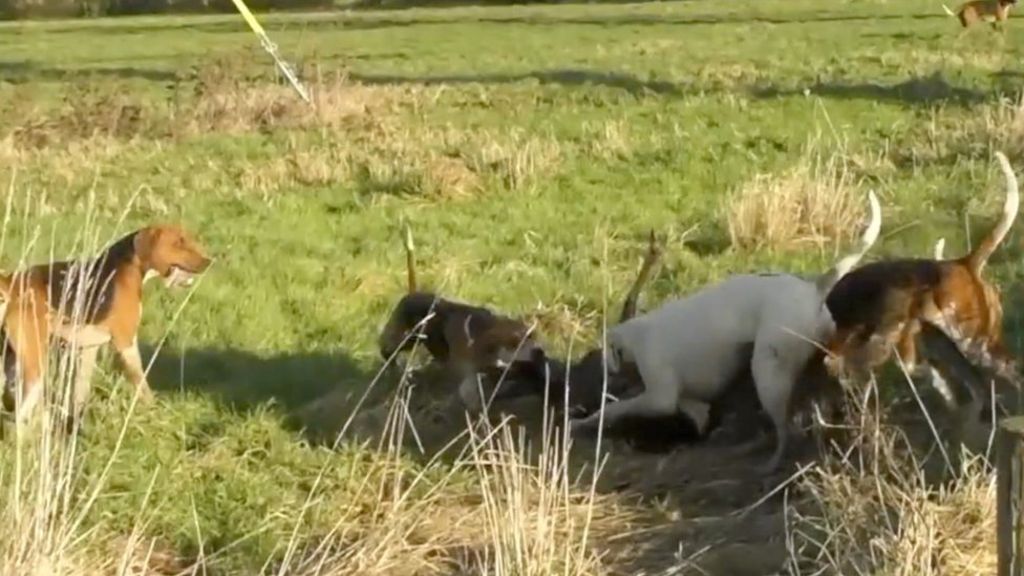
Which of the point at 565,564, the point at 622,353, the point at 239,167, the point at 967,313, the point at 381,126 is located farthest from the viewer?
the point at 381,126

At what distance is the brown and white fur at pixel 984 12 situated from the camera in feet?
83.2

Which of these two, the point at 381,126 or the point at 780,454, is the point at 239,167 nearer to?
the point at 381,126

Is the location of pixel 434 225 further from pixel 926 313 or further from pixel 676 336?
pixel 926 313

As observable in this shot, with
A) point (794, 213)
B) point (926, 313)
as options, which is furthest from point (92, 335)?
point (794, 213)

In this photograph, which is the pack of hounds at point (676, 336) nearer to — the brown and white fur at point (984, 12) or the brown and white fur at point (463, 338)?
the brown and white fur at point (463, 338)

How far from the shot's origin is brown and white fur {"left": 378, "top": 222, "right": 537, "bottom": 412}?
25.2 feet

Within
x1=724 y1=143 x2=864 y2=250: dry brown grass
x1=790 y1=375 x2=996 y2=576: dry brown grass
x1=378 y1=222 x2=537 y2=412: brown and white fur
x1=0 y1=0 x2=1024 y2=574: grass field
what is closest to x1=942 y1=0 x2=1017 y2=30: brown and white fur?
x1=0 y1=0 x2=1024 y2=574: grass field

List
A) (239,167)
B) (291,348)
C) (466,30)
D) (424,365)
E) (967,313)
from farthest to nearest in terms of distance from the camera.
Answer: (466,30)
(239,167)
(291,348)
(424,365)
(967,313)

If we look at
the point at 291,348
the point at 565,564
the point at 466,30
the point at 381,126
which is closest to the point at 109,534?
the point at 565,564

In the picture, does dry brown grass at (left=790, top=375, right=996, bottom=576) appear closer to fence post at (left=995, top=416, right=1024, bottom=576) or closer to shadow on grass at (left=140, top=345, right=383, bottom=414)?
fence post at (left=995, top=416, right=1024, bottom=576)

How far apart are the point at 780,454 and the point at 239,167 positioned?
10214 millimetres

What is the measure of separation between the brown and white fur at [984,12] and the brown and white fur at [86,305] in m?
18.5

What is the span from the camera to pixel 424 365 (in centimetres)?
839

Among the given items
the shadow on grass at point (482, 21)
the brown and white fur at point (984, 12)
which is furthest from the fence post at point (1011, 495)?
the shadow on grass at point (482, 21)
